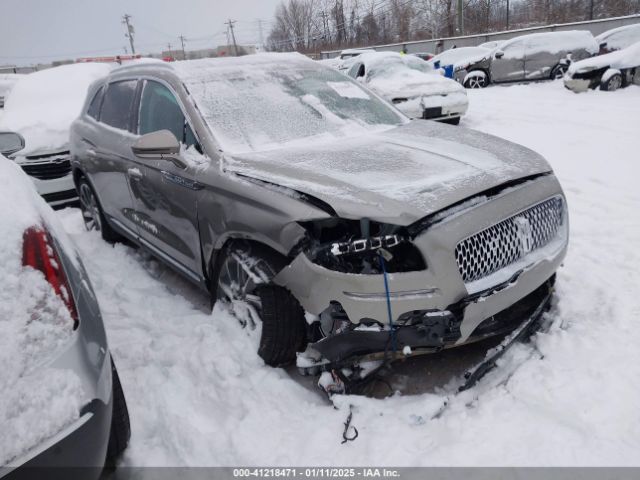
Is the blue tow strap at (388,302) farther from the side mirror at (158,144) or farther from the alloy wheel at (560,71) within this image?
the alloy wheel at (560,71)

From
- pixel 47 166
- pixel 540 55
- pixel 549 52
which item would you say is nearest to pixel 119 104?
pixel 47 166

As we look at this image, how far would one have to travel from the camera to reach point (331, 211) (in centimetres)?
223

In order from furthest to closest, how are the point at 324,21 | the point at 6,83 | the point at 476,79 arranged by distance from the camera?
the point at 324,21, the point at 6,83, the point at 476,79

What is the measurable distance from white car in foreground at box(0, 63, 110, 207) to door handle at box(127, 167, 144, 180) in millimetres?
1806

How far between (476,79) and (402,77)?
7.16 m

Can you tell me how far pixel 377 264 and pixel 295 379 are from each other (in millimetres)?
959

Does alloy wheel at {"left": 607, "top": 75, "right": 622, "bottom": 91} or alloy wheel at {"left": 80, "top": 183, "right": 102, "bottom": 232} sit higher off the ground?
alloy wheel at {"left": 607, "top": 75, "right": 622, "bottom": 91}

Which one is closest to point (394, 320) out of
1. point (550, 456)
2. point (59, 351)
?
point (550, 456)

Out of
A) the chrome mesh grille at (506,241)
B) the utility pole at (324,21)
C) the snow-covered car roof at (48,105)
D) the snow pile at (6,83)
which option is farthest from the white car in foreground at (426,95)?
the utility pole at (324,21)

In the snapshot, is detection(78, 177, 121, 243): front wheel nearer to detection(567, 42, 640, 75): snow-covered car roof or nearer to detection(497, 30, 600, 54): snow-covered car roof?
detection(567, 42, 640, 75): snow-covered car roof

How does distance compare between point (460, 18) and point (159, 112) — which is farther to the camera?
point (460, 18)

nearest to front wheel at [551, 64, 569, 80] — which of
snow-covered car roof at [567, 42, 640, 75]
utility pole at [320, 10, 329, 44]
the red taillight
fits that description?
snow-covered car roof at [567, 42, 640, 75]

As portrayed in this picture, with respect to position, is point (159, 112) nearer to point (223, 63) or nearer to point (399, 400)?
point (223, 63)

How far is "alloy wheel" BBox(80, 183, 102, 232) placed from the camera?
512 cm
